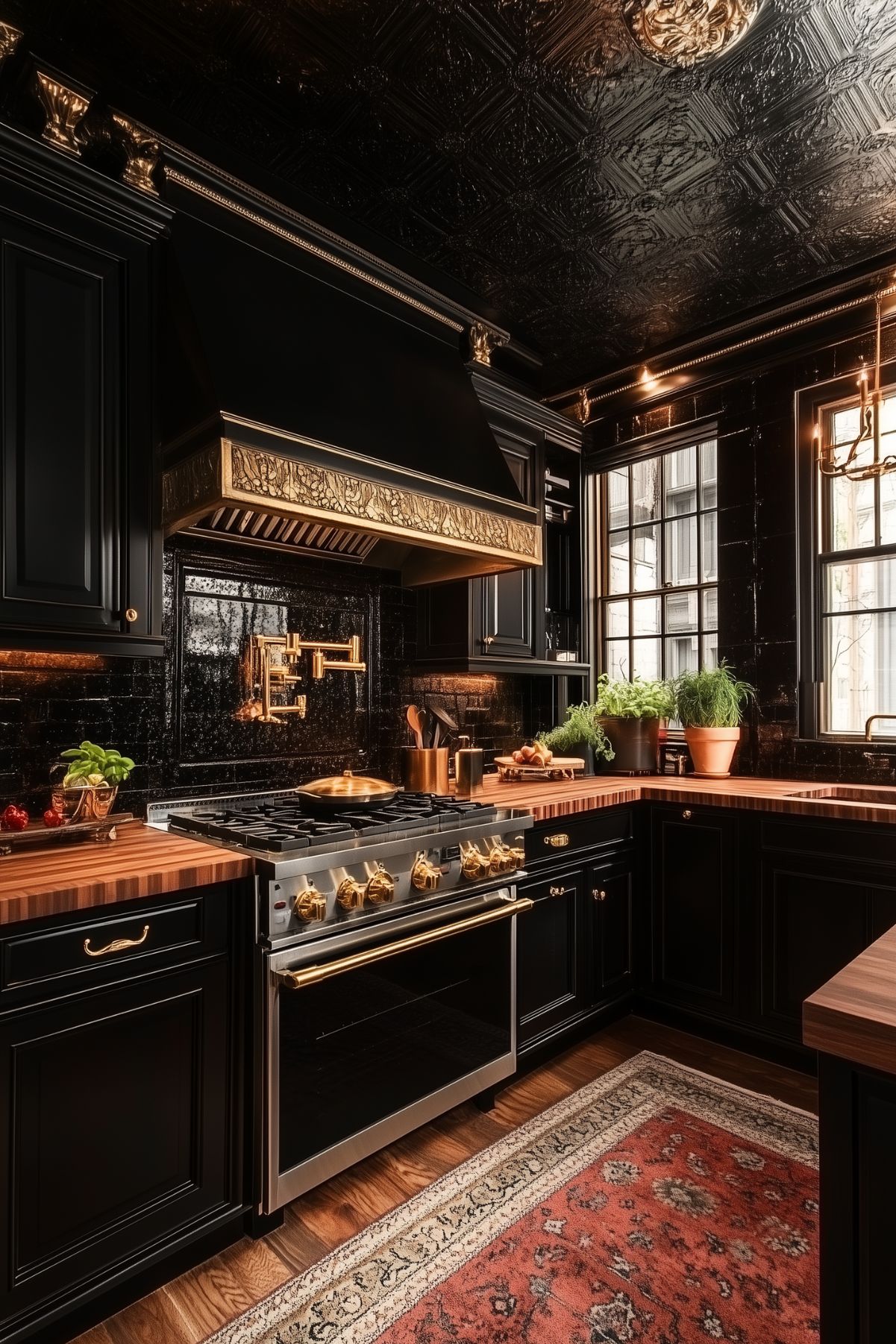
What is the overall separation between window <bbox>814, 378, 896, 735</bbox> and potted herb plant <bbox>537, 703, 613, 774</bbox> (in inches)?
37.0

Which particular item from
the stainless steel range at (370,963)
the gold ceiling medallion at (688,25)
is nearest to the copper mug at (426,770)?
the stainless steel range at (370,963)

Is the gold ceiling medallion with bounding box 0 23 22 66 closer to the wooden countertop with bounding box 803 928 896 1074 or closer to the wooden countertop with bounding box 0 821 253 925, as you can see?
the wooden countertop with bounding box 0 821 253 925

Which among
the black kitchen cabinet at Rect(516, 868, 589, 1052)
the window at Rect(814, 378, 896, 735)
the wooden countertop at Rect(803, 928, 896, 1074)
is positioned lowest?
the black kitchen cabinet at Rect(516, 868, 589, 1052)

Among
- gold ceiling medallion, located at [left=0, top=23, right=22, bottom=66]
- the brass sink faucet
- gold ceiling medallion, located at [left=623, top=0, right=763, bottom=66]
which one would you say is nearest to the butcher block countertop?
the brass sink faucet

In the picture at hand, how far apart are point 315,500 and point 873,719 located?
2.36 m

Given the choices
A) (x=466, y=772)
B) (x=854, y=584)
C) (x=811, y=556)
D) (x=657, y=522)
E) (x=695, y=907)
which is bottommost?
(x=695, y=907)

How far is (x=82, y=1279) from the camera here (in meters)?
1.46

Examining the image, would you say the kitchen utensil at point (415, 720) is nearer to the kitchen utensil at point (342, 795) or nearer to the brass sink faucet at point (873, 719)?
the kitchen utensil at point (342, 795)

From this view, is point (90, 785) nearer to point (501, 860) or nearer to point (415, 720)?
point (501, 860)

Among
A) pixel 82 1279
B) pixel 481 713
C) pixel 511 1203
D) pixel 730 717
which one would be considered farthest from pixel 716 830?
pixel 82 1279

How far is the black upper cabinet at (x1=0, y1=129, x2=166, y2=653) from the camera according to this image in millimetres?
1708

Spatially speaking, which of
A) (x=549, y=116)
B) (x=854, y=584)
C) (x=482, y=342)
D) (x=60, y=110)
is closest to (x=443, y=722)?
(x=482, y=342)

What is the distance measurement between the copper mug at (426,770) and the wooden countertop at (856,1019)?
195cm

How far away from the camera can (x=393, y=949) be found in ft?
6.32
